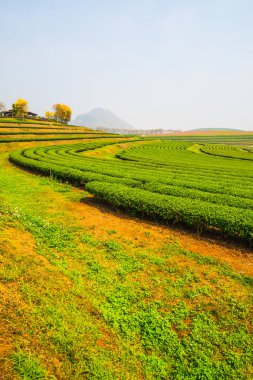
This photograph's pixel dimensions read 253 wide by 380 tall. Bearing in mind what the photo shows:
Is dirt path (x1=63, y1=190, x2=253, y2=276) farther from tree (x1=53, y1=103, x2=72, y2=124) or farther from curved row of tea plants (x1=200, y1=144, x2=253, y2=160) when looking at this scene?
tree (x1=53, y1=103, x2=72, y2=124)

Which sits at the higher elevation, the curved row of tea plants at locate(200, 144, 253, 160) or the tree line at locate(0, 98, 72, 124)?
the tree line at locate(0, 98, 72, 124)

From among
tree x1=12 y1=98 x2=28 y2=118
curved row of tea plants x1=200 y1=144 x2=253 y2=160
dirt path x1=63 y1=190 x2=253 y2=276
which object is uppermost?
tree x1=12 y1=98 x2=28 y2=118

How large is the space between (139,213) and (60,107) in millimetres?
138322

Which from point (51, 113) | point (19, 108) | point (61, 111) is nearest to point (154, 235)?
point (19, 108)

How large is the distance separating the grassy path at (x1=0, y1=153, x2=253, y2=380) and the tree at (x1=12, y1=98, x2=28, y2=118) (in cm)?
10647

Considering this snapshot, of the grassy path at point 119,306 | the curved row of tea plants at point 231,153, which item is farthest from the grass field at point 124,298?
the curved row of tea plants at point 231,153

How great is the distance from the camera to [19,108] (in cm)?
10288

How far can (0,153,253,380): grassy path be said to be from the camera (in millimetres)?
4941

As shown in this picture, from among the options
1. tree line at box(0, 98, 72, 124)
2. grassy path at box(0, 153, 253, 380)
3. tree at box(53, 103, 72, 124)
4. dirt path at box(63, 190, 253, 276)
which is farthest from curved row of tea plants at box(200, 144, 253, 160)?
tree at box(53, 103, 72, 124)

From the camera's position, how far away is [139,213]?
13391 millimetres

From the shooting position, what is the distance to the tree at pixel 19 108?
102 metres

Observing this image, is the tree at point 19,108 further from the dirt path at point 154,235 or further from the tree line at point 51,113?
the dirt path at point 154,235

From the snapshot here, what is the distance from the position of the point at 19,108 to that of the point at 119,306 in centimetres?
11416

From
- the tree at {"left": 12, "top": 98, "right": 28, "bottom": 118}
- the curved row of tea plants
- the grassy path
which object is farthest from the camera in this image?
the tree at {"left": 12, "top": 98, "right": 28, "bottom": 118}
